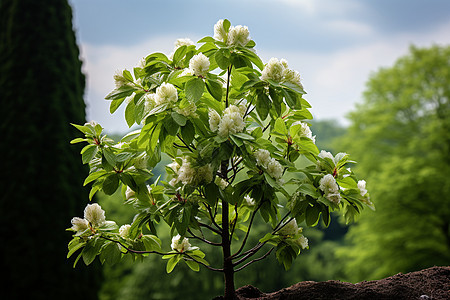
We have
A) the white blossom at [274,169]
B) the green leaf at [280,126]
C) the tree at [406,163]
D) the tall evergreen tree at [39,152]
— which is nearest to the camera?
the white blossom at [274,169]

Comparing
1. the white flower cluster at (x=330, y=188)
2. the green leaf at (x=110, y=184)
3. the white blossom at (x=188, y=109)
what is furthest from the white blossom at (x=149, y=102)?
the white flower cluster at (x=330, y=188)

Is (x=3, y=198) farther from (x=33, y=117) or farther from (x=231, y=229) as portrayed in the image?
(x=231, y=229)

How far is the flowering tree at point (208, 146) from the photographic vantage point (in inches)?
63.8

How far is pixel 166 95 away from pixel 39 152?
15.8 ft

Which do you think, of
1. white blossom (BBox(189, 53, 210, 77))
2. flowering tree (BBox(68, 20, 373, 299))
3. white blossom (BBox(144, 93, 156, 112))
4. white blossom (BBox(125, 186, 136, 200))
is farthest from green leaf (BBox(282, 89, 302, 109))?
white blossom (BBox(125, 186, 136, 200))

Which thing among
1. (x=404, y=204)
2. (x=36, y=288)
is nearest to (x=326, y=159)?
(x=36, y=288)

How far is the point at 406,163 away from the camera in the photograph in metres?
10.5

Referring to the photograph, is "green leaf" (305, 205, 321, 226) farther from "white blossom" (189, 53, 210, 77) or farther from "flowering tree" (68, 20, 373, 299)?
"white blossom" (189, 53, 210, 77)

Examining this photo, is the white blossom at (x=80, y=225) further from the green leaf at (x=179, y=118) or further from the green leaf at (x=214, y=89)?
the green leaf at (x=214, y=89)

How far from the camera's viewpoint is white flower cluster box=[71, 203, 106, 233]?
1.86 metres

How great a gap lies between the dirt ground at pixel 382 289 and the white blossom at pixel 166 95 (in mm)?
1283

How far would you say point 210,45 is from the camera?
5.74 ft

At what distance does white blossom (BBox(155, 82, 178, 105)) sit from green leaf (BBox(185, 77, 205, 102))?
0.06 m

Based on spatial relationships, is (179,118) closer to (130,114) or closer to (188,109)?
(188,109)
